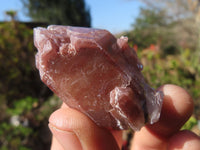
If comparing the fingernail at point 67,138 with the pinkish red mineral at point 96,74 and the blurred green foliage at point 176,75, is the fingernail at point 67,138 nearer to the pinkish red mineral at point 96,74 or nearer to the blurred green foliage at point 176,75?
the pinkish red mineral at point 96,74

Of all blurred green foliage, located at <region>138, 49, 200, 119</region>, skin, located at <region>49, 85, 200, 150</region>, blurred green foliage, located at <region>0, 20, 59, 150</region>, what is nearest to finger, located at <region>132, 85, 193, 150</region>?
skin, located at <region>49, 85, 200, 150</region>

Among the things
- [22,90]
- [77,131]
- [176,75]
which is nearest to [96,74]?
[77,131]

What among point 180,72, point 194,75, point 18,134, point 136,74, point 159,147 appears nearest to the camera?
point 136,74

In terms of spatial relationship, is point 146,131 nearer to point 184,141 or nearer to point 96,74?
point 184,141

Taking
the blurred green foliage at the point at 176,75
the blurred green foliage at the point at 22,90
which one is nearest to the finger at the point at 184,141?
the blurred green foliage at the point at 176,75

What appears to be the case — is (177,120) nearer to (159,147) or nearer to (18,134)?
(159,147)

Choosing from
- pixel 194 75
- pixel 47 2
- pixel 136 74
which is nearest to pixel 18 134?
pixel 136 74
